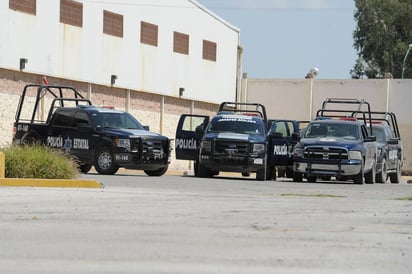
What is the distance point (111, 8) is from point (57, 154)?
21834 mm

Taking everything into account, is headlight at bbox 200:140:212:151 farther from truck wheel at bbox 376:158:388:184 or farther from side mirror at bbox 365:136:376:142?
truck wheel at bbox 376:158:388:184

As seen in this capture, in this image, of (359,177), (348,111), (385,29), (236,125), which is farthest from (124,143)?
(385,29)

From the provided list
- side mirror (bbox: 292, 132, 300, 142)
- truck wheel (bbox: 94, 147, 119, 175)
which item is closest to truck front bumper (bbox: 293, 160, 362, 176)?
side mirror (bbox: 292, 132, 300, 142)

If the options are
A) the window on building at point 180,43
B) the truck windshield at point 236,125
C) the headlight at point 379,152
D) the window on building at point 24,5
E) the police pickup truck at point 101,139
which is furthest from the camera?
the window on building at point 180,43

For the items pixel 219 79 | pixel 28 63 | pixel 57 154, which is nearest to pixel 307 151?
pixel 57 154

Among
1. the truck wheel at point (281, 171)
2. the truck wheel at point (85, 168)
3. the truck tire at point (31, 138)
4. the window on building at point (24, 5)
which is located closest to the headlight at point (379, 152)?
the truck wheel at point (281, 171)

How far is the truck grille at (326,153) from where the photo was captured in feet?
106

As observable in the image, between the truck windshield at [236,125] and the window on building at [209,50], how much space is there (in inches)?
881

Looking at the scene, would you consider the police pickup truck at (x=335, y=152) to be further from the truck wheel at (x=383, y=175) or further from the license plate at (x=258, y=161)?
the truck wheel at (x=383, y=175)

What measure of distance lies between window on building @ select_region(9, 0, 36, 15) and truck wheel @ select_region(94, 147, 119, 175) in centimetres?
964

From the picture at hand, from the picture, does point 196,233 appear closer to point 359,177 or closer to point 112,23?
point 359,177

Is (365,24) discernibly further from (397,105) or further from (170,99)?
(170,99)

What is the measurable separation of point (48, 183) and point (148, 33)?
90.6 ft

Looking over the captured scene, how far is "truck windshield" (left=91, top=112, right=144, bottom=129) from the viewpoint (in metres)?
32.0
